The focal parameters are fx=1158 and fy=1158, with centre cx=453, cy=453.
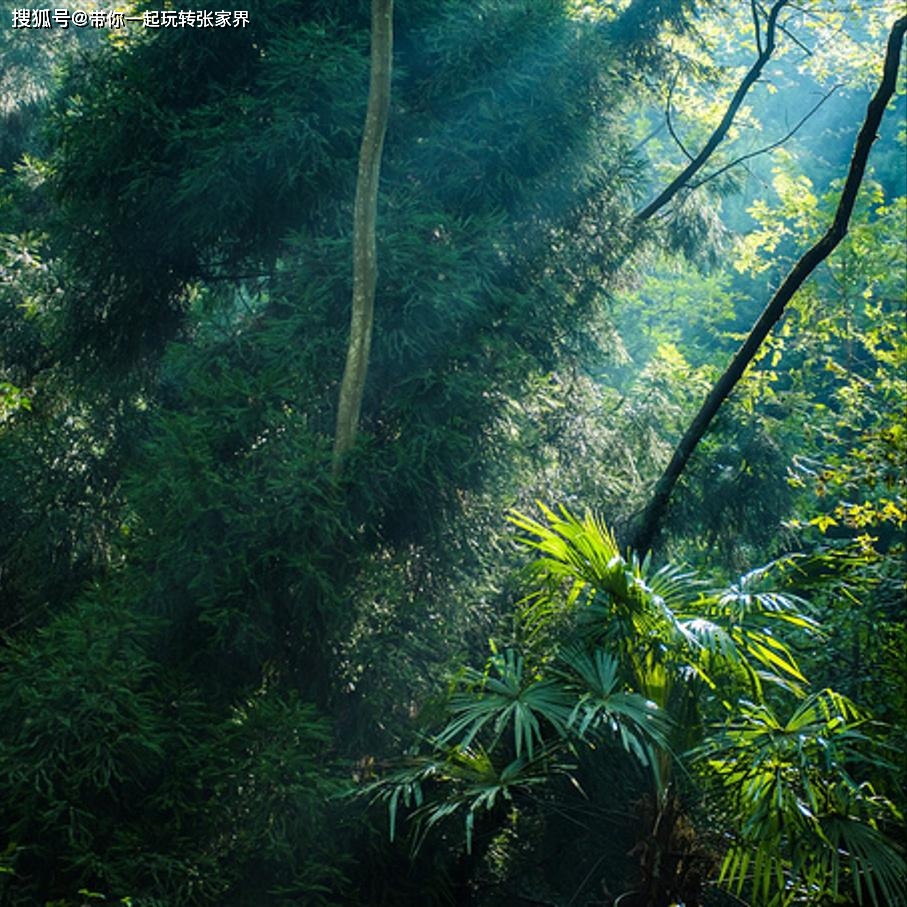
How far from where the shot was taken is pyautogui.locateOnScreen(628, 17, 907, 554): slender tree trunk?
7500 millimetres

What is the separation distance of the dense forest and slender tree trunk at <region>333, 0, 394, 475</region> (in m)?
0.03

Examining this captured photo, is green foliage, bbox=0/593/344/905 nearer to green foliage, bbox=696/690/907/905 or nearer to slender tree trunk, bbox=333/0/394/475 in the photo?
slender tree trunk, bbox=333/0/394/475

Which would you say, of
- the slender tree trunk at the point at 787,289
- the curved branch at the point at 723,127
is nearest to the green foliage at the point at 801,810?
the slender tree trunk at the point at 787,289

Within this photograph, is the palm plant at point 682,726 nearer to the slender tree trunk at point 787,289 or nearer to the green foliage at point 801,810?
the green foliage at point 801,810

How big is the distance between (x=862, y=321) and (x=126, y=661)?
1291 centimetres

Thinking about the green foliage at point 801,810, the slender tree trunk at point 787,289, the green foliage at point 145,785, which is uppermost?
the slender tree trunk at point 787,289

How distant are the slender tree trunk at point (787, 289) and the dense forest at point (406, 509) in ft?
0.11

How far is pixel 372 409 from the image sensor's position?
297 inches

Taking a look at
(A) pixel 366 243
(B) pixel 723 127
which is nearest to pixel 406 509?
(A) pixel 366 243

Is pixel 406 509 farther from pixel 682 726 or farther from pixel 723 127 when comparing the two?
pixel 723 127

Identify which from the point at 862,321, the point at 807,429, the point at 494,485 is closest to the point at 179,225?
the point at 494,485

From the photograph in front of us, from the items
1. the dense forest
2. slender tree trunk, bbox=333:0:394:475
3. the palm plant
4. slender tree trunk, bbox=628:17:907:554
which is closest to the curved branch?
the dense forest

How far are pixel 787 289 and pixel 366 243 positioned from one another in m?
2.99

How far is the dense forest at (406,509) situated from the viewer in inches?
206
